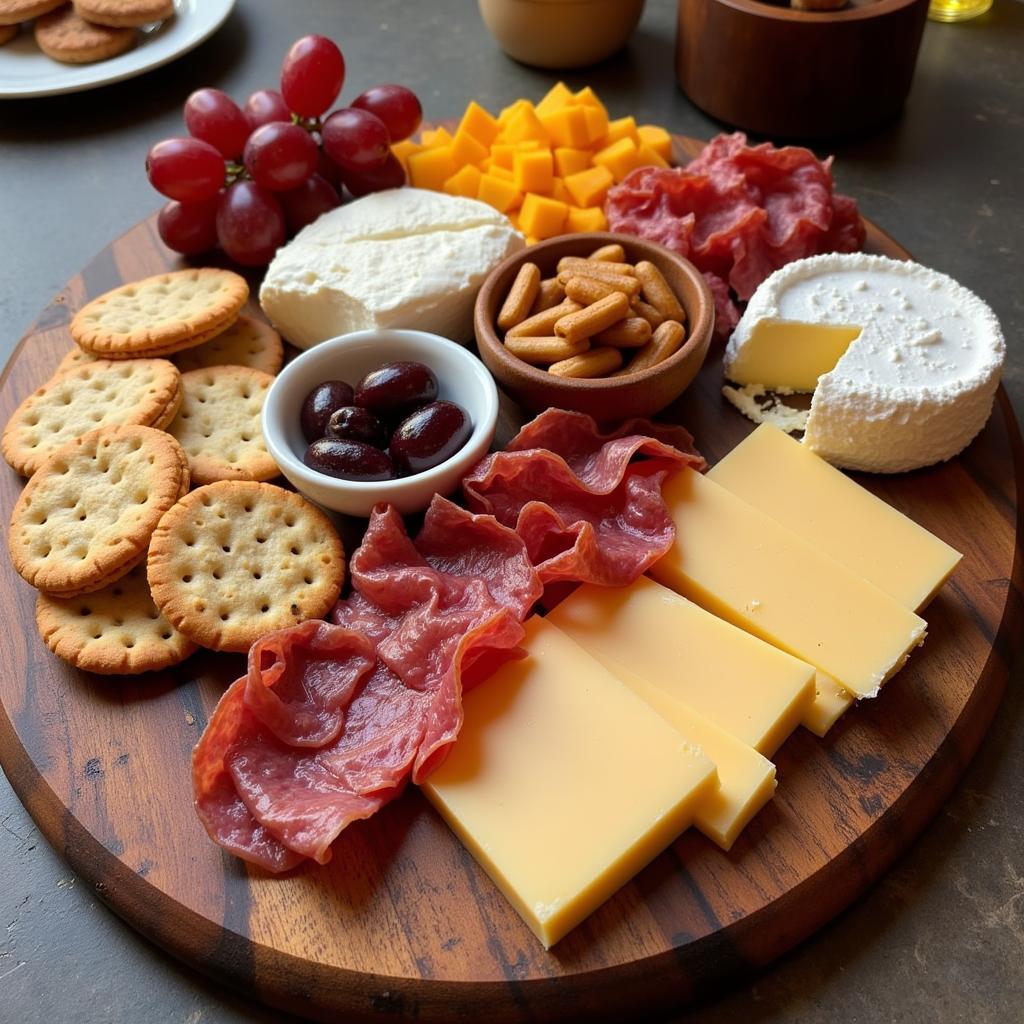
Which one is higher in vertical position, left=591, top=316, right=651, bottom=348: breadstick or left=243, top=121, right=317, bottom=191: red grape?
left=243, top=121, right=317, bottom=191: red grape

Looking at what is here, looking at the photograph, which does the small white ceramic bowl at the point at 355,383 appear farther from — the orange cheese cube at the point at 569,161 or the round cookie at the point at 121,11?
the round cookie at the point at 121,11

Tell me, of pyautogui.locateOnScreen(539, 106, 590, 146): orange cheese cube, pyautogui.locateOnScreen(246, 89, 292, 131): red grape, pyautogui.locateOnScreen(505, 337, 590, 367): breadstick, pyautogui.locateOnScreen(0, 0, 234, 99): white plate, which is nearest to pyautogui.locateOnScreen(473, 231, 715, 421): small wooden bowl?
pyautogui.locateOnScreen(505, 337, 590, 367): breadstick

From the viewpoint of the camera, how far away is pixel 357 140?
6.30ft

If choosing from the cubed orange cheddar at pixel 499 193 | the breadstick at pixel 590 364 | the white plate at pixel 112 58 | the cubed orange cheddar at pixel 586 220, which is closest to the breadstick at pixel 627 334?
the breadstick at pixel 590 364

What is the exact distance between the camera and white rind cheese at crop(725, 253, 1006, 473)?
60.9 inches

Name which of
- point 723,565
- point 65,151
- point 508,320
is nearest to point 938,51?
point 508,320

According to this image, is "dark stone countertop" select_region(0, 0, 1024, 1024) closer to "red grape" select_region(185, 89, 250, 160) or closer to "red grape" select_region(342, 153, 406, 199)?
"red grape" select_region(185, 89, 250, 160)

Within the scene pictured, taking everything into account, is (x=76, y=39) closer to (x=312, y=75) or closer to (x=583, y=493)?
(x=312, y=75)

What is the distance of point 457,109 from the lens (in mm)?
2547

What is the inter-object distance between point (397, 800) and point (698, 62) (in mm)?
1826

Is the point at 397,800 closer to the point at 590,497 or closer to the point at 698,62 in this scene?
the point at 590,497

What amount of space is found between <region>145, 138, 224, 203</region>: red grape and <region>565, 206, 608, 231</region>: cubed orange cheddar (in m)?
0.66

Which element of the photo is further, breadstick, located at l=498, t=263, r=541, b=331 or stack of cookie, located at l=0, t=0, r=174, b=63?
stack of cookie, located at l=0, t=0, r=174, b=63

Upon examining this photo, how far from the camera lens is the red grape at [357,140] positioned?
1.92m
